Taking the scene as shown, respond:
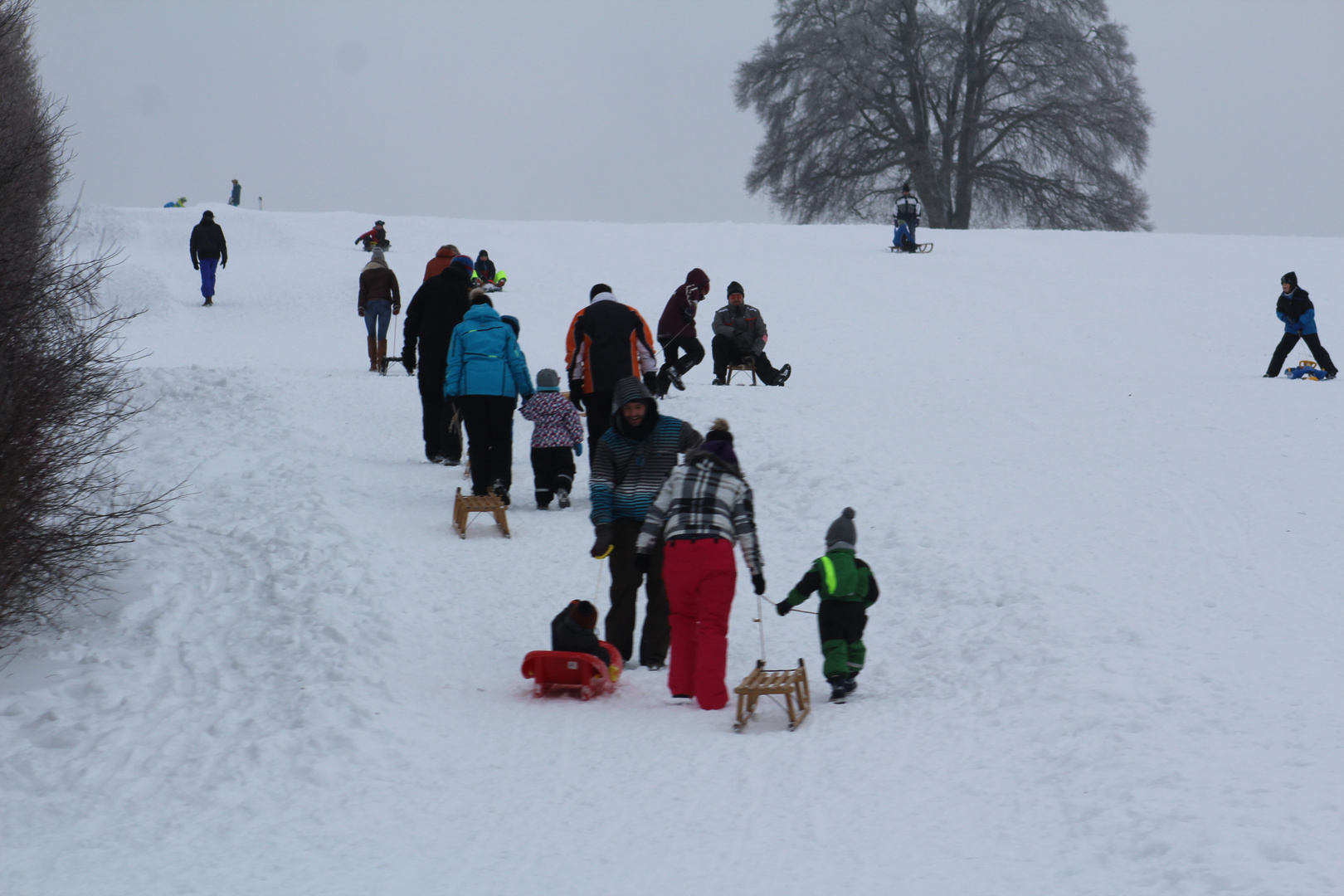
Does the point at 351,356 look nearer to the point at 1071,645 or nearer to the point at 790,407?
the point at 790,407

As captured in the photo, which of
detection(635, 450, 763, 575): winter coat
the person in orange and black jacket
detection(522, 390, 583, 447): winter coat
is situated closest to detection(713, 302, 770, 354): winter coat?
detection(522, 390, 583, 447): winter coat

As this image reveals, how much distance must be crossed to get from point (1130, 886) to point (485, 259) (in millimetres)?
19678

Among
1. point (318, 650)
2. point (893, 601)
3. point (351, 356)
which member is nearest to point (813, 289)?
point (351, 356)

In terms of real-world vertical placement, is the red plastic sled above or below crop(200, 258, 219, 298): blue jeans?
below

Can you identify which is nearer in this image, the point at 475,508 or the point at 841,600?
the point at 841,600

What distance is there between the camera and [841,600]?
6.67 meters

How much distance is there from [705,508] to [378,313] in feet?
35.3

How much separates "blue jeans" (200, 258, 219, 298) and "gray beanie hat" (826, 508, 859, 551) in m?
19.2

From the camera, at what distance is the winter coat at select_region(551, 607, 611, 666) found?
22.1 feet

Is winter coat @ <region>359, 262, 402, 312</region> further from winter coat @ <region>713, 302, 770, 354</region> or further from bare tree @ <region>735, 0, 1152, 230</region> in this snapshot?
bare tree @ <region>735, 0, 1152, 230</region>

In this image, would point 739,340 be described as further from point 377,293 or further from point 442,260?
point 377,293

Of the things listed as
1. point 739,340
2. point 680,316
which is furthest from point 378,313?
point 739,340

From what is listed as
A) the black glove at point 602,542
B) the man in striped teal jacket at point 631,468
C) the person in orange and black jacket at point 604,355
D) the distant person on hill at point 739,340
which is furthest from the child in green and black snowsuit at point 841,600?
the distant person on hill at point 739,340

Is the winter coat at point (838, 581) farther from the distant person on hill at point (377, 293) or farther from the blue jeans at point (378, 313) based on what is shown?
the blue jeans at point (378, 313)
